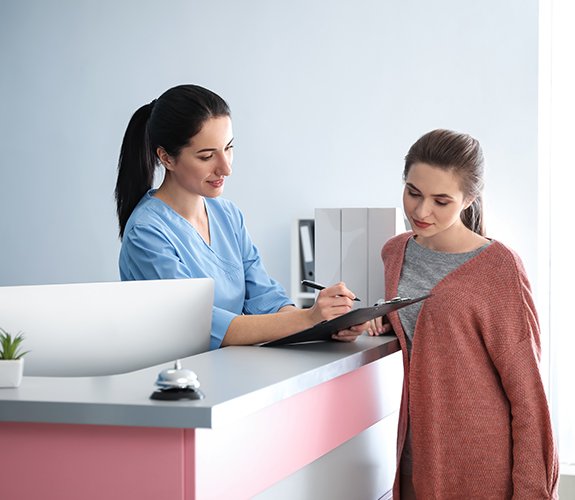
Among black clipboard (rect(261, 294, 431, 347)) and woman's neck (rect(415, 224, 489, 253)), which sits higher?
woman's neck (rect(415, 224, 489, 253))

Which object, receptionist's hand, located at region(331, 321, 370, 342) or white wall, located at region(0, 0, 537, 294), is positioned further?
white wall, located at region(0, 0, 537, 294)

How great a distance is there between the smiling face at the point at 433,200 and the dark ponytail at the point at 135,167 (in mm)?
709

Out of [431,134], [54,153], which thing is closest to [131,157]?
[431,134]

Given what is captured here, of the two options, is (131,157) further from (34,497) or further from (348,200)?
(348,200)

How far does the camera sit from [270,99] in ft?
15.7

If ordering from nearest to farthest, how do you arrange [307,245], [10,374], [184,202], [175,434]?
[175,434], [10,374], [184,202], [307,245]

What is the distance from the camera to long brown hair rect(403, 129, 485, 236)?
1933 millimetres

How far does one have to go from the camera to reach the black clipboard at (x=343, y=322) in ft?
5.64

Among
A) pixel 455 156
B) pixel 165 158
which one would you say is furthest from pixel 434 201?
pixel 165 158

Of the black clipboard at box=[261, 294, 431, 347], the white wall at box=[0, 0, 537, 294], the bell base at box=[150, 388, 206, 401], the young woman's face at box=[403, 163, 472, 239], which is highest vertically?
the white wall at box=[0, 0, 537, 294]

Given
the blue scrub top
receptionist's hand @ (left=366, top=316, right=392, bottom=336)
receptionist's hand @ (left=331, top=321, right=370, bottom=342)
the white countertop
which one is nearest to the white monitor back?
the white countertop

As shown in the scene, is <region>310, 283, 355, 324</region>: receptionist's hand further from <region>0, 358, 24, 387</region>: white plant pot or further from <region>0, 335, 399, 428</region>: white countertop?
<region>0, 358, 24, 387</region>: white plant pot

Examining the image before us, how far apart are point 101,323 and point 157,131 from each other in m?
0.78

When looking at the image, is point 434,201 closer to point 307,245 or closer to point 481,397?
point 481,397
